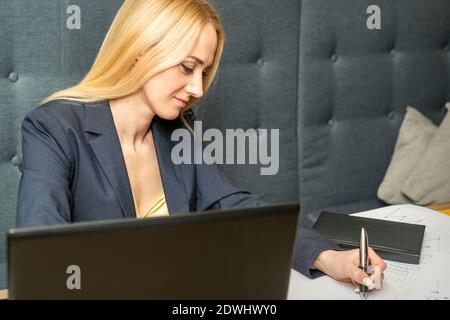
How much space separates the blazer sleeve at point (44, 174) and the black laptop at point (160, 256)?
1.45 feet

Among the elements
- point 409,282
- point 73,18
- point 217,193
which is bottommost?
point 409,282

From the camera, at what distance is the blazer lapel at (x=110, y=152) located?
1547 mm

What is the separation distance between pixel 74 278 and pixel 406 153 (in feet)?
6.30

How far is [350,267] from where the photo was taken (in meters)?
1.27

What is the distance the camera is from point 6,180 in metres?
1.94

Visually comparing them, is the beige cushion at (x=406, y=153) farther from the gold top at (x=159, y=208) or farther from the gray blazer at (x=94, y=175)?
the gold top at (x=159, y=208)

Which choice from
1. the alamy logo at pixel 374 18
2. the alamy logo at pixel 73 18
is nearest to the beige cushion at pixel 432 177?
the alamy logo at pixel 374 18

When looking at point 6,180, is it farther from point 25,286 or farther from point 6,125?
point 25,286

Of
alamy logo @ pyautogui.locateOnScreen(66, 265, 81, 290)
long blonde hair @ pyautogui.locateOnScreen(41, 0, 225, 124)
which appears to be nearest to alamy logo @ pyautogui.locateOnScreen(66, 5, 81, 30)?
long blonde hair @ pyautogui.locateOnScreen(41, 0, 225, 124)

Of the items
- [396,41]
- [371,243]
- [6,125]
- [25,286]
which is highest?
[396,41]

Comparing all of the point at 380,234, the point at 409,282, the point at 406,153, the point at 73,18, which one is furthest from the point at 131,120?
the point at 406,153

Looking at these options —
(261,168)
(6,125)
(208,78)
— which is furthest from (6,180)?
(261,168)

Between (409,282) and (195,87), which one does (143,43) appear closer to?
(195,87)

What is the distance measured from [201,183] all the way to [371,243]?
49cm
